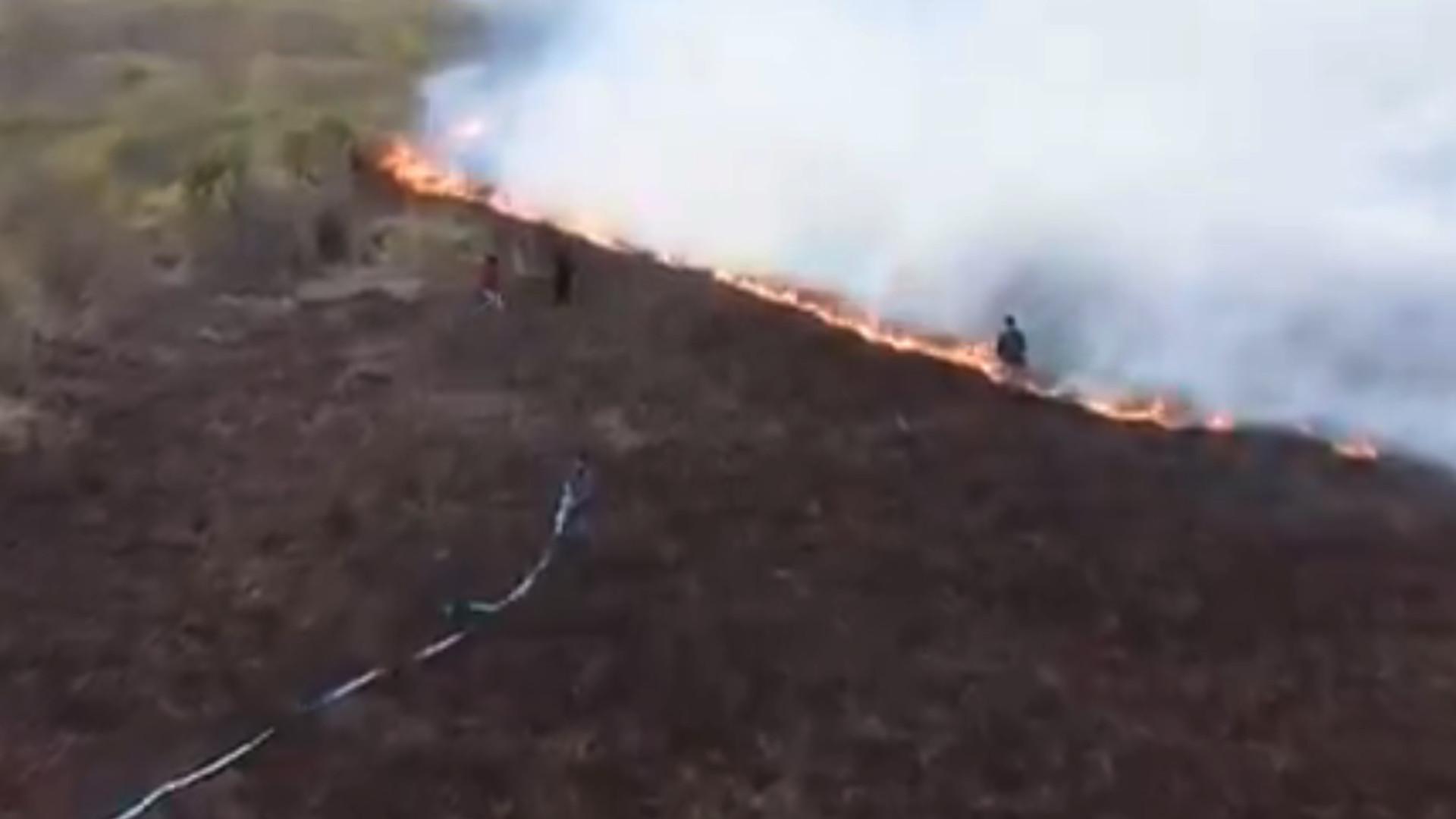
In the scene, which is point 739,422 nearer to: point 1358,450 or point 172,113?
point 1358,450

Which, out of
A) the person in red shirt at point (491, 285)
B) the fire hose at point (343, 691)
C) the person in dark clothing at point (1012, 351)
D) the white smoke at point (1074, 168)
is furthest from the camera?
the person in red shirt at point (491, 285)

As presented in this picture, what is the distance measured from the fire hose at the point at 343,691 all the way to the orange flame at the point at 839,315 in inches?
126

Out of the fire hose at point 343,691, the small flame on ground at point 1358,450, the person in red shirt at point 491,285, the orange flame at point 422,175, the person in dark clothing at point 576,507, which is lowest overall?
the fire hose at point 343,691

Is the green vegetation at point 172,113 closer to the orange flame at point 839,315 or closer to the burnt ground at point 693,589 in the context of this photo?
the orange flame at point 839,315

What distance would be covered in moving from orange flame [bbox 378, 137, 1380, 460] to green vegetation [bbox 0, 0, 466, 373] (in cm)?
54

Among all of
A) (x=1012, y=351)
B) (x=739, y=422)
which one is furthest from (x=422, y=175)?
(x=1012, y=351)

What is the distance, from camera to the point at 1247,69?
18047 millimetres

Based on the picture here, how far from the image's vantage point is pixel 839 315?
51.1 feet

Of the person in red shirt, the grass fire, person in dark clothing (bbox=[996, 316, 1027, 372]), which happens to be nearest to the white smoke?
the grass fire

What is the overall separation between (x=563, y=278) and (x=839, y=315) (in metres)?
1.66

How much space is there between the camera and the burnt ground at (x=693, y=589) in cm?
1092

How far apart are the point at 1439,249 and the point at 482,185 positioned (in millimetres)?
6212

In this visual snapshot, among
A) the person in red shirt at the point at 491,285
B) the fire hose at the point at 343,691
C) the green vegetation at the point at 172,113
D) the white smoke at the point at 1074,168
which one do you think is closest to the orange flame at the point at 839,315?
the white smoke at the point at 1074,168

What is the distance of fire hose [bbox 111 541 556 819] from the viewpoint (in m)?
10.8
